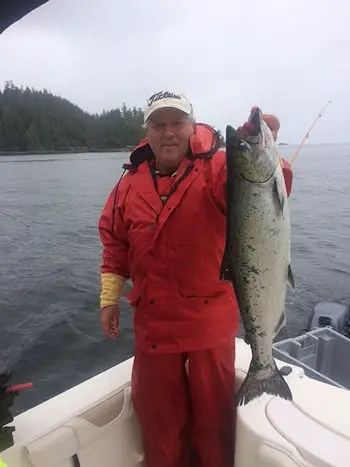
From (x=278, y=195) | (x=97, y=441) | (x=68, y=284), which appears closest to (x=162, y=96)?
(x=278, y=195)

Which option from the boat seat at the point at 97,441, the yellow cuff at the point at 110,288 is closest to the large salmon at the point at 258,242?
the boat seat at the point at 97,441

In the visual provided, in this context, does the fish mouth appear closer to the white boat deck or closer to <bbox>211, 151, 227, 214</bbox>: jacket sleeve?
<bbox>211, 151, 227, 214</bbox>: jacket sleeve

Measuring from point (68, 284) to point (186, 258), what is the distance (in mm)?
9556

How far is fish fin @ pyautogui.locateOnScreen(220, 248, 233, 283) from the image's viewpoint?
8.00 feet

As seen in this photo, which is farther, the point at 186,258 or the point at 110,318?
the point at 110,318

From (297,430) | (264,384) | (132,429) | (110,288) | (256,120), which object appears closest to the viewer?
(256,120)

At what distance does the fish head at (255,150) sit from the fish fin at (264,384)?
1156 millimetres

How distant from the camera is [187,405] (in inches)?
117

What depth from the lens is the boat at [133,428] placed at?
8.22 feet

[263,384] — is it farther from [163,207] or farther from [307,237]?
[307,237]

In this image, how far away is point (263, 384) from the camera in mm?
2693

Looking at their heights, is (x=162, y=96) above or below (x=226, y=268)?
above

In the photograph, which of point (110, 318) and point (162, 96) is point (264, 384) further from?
point (162, 96)

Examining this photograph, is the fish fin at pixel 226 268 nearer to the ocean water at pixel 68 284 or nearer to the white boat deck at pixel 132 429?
the white boat deck at pixel 132 429
